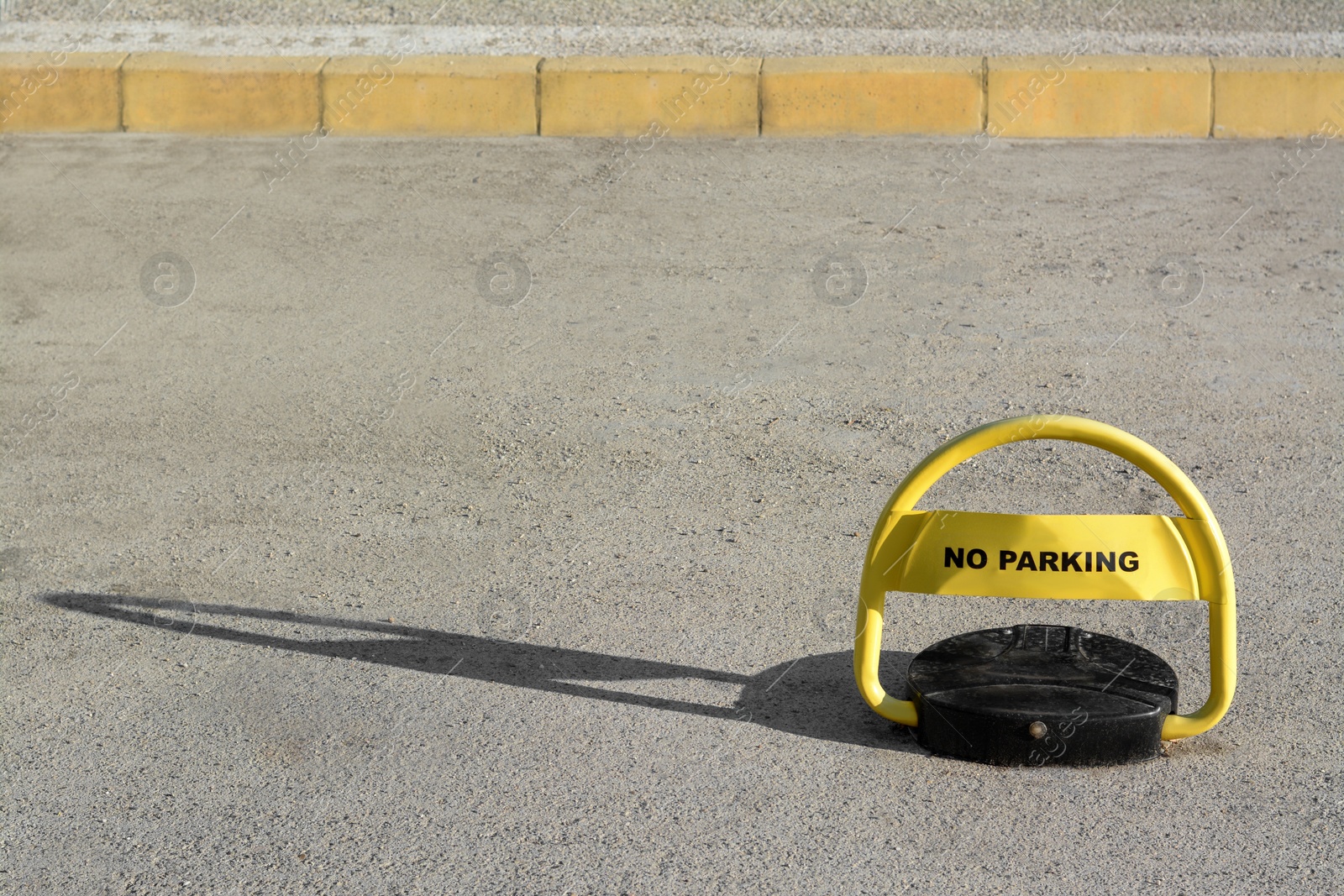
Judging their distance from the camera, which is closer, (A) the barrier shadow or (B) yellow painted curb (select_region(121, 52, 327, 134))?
(A) the barrier shadow

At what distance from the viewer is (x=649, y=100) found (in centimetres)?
905

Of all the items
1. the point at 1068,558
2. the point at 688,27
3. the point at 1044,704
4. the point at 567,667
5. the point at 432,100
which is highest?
the point at 688,27

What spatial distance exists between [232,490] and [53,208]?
3.78 m

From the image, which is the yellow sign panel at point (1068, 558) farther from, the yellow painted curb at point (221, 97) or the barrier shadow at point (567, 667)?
the yellow painted curb at point (221, 97)

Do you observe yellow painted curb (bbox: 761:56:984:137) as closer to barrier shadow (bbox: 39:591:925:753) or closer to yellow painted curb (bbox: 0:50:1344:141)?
yellow painted curb (bbox: 0:50:1344:141)

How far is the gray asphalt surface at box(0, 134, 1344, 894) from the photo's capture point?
317 cm

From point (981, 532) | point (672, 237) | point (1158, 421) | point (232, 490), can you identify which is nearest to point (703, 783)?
point (981, 532)

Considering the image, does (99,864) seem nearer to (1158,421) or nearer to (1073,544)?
(1073,544)

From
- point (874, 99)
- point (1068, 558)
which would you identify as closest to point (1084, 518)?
point (1068, 558)

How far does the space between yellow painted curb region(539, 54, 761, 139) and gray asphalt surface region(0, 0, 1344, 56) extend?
523 mm

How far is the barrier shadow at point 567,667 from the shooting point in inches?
142

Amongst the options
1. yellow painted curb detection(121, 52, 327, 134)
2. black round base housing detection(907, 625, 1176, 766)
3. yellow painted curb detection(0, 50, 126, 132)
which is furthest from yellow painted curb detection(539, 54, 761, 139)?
black round base housing detection(907, 625, 1176, 766)

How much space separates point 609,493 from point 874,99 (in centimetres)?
500

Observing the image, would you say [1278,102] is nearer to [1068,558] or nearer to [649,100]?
[649,100]
